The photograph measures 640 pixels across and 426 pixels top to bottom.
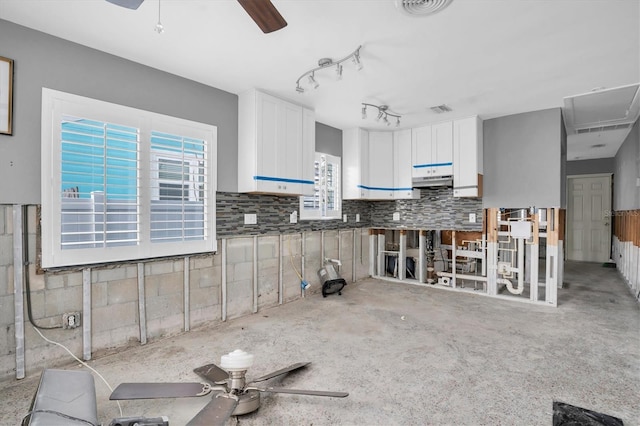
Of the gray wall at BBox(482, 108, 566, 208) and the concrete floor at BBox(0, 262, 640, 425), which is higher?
the gray wall at BBox(482, 108, 566, 208)

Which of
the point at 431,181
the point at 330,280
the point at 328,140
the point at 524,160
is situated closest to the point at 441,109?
the point at 431,181

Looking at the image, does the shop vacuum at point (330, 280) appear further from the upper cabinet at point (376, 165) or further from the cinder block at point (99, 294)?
the cinder block at point (99, 294)

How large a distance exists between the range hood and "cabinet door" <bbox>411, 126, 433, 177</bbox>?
0.07 m

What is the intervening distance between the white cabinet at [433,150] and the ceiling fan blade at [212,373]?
4.12 meters

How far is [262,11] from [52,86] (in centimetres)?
211

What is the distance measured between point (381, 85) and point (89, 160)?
2948 mm

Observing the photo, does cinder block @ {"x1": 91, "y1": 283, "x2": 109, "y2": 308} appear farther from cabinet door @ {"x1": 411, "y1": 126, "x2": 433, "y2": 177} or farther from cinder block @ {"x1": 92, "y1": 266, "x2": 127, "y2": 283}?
cabinet door @ {"x1": 411, "y1": 126, "x2": 433, "y2": 177}

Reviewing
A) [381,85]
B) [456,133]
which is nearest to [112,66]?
[381,85]

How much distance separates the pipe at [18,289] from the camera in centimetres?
236

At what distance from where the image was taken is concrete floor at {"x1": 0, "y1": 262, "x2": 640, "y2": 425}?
203 centimetres

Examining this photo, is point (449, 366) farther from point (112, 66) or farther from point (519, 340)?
point (112, 66)

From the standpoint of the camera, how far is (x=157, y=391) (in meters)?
1.78

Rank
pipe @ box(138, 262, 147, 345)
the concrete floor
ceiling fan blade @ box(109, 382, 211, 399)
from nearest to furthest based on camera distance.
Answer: ceiling fan blade @ box(109, 382, 211, 399) < the concrete floor < pipe @ box(138, 262, 147, 345)

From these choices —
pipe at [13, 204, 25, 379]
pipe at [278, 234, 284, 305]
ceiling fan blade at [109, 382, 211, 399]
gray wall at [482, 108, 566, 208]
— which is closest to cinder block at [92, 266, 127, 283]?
pipe at [13, 204, 25, 379]
